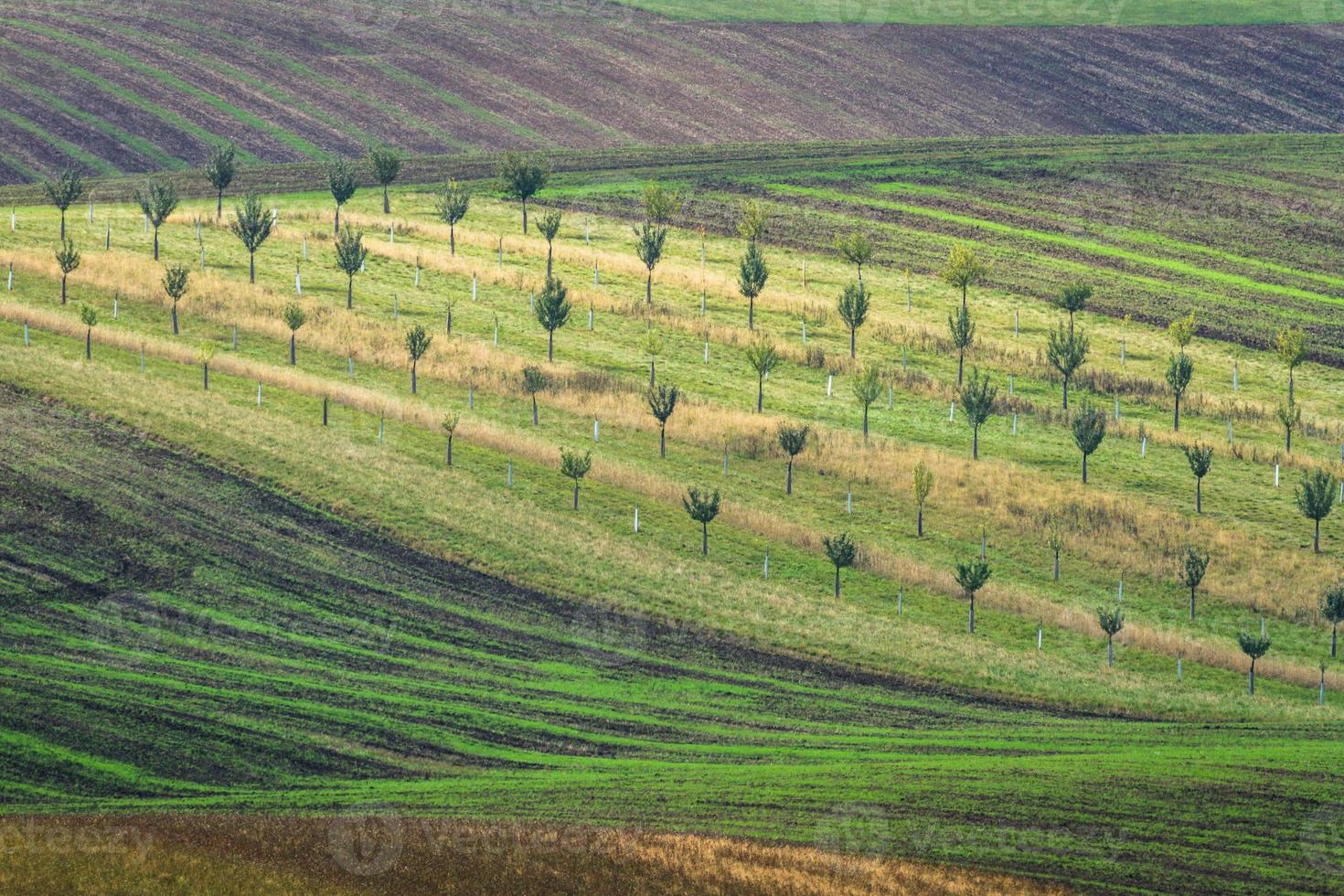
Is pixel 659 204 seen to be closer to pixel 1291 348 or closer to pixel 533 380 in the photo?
pixel 533 380

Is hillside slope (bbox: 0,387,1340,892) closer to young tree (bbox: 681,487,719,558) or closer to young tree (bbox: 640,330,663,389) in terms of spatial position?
young tree (bbox: 681,487,719,558)

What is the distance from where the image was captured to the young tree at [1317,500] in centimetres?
6744

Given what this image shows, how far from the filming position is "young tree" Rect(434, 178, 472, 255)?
101688 millimetres

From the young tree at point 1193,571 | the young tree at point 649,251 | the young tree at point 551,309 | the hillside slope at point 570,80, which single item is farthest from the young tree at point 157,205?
the young tree at point 1193,571

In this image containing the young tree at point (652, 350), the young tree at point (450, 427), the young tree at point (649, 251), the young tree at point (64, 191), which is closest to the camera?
the young tree at point (450, 427)

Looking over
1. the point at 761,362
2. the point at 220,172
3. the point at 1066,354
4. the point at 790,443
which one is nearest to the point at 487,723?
the point at 790,443

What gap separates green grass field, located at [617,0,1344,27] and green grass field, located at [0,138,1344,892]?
2493 inches

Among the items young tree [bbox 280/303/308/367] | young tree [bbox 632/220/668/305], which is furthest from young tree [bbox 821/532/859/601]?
young tree [bbox 632/220/668/305]

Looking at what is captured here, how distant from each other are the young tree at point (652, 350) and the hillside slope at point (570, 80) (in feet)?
145

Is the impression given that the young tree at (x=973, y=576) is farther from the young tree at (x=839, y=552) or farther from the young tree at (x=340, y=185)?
the young tree at (x=340, y=185)

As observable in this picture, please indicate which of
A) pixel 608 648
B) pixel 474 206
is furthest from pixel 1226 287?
pixel 608 648

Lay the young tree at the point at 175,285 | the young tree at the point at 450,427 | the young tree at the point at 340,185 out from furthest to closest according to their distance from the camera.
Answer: the young tree at the point at 340,185 < the young tree at the point at 175,285 < the young tree at the point at 450,427

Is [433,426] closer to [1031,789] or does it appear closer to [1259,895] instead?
[1031,789]

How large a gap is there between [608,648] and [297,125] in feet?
257
